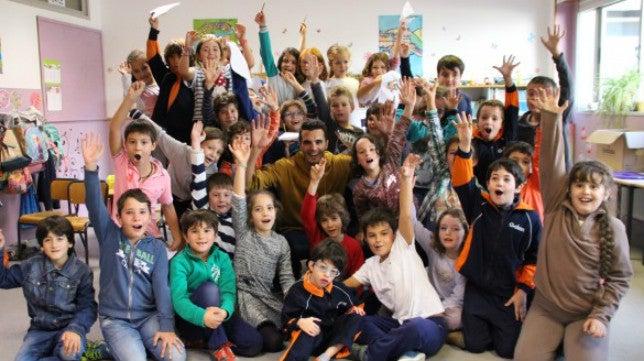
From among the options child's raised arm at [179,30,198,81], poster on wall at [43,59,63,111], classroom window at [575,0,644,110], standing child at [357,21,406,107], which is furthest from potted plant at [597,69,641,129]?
poster on wall at [43,59,63,111]

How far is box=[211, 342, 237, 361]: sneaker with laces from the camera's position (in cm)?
244

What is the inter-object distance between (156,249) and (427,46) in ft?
16.1

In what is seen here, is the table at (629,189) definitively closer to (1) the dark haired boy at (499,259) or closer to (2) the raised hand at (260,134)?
(1) the dark haired boy at (499,259)

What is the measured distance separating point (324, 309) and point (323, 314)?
23mm

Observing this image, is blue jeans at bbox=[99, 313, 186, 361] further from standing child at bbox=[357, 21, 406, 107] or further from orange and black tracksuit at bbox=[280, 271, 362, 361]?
standing child at bbox=[357, 21, 406, 107]

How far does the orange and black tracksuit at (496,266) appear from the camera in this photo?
2521 mm

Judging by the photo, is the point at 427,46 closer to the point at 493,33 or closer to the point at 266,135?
the point at 493,33

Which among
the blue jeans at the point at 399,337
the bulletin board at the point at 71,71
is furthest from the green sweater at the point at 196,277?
the bulletin board at the point at 71,71

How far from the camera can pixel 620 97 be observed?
4.91 meters

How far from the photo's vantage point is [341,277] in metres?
2.76

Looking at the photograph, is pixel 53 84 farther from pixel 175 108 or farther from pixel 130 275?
pixel 130 275

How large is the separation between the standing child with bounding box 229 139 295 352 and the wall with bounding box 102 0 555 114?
417cm

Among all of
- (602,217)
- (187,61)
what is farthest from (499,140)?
A: (187,61)

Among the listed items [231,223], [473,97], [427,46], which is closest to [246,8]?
[427,46]
